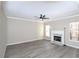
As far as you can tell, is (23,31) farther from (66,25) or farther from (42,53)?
(66,25)

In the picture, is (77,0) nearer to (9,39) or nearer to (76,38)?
(76,38)

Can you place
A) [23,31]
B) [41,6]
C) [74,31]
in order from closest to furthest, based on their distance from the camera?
1. [41,6]
2. [74,31]
3. [23,31]

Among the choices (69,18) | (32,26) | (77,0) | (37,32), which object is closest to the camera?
(77,0)

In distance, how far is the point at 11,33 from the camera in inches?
257

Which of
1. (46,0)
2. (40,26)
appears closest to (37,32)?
(40,26)

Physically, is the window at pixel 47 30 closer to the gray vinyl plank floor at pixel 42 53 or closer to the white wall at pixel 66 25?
the white wall at pixel 66 25

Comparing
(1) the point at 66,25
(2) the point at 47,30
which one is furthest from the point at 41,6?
(2) the point at 47,30

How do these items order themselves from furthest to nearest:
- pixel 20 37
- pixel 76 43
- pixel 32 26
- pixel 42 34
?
1. pixel 42 34
2. pixel 32 26
3. pixel 20 37
4. pixel 76 43

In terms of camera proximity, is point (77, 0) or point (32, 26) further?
point (32, 26)

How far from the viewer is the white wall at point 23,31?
6539 mm

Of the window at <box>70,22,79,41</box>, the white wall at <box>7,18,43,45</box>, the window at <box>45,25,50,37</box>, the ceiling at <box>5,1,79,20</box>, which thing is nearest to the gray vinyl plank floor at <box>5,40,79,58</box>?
the window at <box>70,22,79,41</box>

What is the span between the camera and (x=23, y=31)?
759 centimetres

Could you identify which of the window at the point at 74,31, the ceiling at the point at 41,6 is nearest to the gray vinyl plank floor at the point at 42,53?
the window at the point at 74,31

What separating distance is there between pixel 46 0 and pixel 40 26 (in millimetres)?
6536
